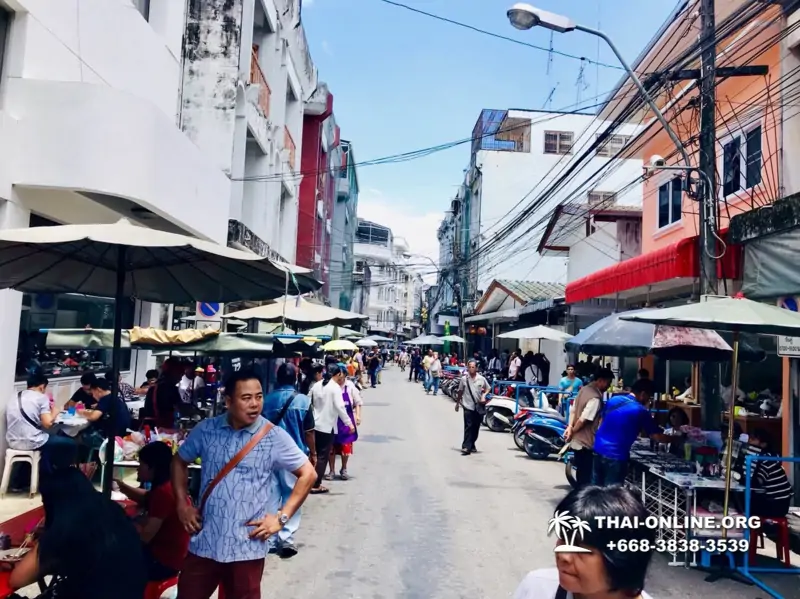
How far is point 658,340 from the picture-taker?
7.46 meters

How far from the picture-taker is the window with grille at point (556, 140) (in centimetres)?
4224


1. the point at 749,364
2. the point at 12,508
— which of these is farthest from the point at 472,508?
the point at 749,364

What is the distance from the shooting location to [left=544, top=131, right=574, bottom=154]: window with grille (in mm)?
42244

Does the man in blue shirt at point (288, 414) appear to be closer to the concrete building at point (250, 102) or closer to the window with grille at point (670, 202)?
the concrete building at point (250, 102)

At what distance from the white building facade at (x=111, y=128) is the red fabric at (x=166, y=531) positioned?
5153mm

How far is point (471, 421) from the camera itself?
40.3 ft

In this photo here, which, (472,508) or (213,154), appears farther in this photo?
(213,154)

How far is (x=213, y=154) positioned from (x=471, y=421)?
27.4 feet

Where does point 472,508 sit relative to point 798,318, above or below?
below

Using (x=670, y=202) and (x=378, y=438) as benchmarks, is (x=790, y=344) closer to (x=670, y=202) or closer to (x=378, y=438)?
(x=670, y=202)

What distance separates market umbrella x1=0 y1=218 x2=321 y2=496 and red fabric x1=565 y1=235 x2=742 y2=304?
6.59m

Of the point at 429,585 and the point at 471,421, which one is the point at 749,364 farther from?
the point at 429,585

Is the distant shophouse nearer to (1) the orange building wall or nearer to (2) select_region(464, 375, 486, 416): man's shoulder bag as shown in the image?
(1) the orange building wall

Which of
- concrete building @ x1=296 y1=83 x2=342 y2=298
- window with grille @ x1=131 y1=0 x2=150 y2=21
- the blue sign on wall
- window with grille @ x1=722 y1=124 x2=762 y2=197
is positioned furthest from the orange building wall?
concrete building @ x1=296 y1=83 x2=342 y2=298
